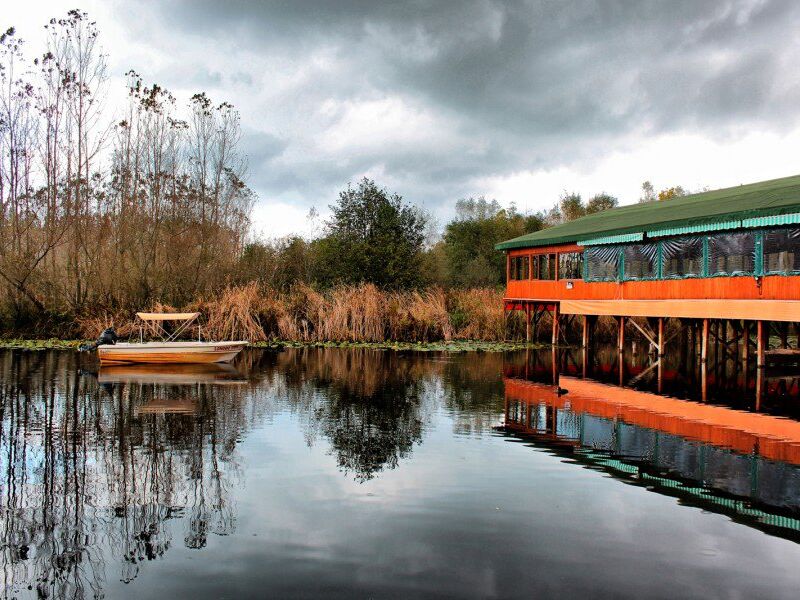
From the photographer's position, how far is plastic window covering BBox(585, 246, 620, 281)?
26641mm

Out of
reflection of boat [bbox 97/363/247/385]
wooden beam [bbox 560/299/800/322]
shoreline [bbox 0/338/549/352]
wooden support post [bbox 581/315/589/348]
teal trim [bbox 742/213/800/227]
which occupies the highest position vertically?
teal trim [bbox 742/213/800/227]

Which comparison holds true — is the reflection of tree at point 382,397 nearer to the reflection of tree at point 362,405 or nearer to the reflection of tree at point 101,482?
the reflection of tree at point 362,405

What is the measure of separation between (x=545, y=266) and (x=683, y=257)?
8.49 m

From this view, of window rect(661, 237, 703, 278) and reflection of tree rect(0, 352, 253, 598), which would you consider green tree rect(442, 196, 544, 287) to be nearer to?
window rect(661, 237, 703, 278)

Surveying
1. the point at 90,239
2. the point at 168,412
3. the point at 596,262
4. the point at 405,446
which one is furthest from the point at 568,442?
the point at 90,239

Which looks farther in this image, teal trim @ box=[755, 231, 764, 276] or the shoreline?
the shoreline

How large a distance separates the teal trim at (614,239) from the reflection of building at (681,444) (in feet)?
32.6

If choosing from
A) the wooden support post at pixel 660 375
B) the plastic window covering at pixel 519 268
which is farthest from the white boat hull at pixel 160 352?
the plastic window covering at pixel 519 268

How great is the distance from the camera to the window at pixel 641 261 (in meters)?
24.7

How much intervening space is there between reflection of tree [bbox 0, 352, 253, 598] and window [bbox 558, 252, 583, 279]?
1887 centimetres

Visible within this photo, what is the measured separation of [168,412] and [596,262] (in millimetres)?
19591

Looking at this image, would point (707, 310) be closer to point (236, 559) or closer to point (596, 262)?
point (596, 262)

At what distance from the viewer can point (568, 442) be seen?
11148 mm

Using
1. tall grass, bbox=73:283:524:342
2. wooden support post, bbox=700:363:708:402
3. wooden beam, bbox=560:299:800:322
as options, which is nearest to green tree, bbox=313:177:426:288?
tall grass, bbox=73:283:524:342
